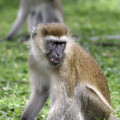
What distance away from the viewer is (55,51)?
A: 540 cm

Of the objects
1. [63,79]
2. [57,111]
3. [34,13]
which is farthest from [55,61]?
[34,13]

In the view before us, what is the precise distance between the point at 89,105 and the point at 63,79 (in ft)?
2.40

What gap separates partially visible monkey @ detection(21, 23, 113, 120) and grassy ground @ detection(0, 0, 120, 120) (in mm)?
521

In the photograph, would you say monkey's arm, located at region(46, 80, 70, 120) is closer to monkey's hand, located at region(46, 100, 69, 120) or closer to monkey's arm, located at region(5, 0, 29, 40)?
monkey's hand, located at region(46, 100, 69, 120)

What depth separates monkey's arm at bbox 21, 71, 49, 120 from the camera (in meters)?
5.82

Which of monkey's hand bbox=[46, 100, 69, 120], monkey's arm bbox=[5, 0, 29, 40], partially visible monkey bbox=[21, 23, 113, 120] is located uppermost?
monkey's arm bbox=[5, 0, 29, 40]

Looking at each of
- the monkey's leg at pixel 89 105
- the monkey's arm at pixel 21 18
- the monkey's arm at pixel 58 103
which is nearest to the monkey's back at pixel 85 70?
the monkey's leg at pixel 89 105

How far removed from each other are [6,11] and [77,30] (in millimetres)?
5471

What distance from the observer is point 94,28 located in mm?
14578

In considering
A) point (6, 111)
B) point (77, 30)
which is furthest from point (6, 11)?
point (6, 111)

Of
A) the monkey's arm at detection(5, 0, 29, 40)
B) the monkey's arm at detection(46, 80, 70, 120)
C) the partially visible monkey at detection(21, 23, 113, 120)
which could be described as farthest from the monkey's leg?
the monkey's arm at detection(5, 0, 29, 40)

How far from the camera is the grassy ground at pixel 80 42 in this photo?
7.01 metres

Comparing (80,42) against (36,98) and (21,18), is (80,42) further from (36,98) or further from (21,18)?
(36,98)

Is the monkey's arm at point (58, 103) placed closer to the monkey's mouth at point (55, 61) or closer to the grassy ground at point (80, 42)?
the monkey's mouth at point (55, 61)
